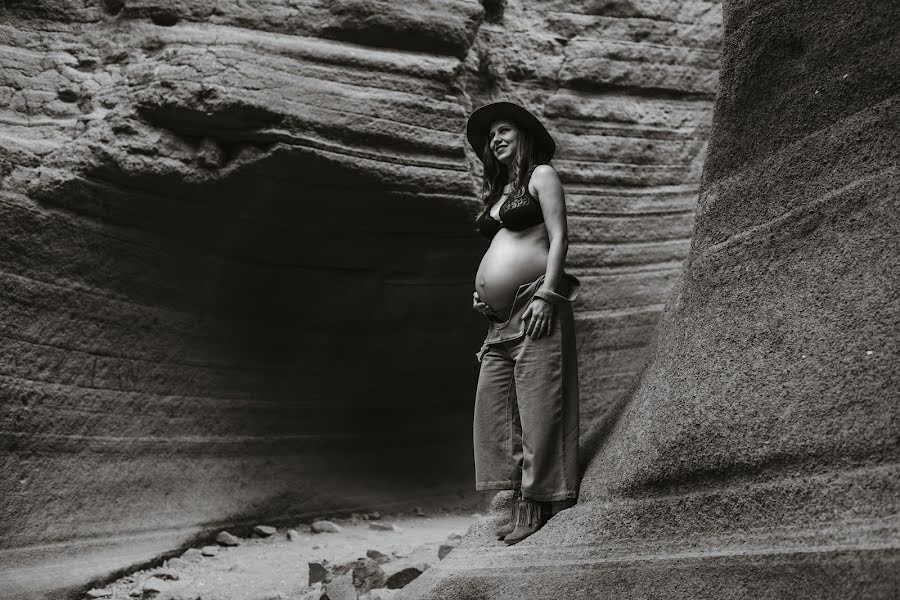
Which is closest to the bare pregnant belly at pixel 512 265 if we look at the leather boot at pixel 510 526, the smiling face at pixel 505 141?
the smiling face at pixel 505 141

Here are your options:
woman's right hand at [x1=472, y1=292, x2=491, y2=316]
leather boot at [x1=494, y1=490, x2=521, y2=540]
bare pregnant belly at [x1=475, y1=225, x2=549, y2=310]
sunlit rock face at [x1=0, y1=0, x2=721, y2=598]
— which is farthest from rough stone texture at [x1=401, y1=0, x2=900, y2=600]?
sunlit rock face at [x1=0, y1=0, x2=721, y2=598]

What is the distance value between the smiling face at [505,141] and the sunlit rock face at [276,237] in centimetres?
126

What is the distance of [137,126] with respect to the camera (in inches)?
170

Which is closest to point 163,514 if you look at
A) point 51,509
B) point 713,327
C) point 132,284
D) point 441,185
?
point 51,509

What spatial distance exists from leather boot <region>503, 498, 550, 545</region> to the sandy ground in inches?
29.9

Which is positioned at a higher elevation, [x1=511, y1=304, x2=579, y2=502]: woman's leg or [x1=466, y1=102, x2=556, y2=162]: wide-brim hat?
[x1=466, y1=102, x2=556, y2=162]: wide-brim hat

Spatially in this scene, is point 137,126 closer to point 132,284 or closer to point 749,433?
point 132,284

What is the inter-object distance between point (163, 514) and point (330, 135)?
2.23m

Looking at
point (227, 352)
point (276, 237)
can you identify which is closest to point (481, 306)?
point (276, 237)

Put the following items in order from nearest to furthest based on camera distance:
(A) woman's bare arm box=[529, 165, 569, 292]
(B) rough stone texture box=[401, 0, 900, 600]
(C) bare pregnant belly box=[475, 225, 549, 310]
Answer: (B) rough stone texture box=[401, 0, 900, 600] → (A) woman's bare arm box=[529, 165, 569, 292] → (C) bare pregnant belly box=[475, 225, 549, 310]

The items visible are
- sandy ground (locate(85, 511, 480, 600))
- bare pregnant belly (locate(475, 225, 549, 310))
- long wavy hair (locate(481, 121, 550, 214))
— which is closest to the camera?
bare pregnant belly (locate(475, 225, 549, 310))

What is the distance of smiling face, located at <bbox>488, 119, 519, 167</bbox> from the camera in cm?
342

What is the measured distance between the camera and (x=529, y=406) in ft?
10.0

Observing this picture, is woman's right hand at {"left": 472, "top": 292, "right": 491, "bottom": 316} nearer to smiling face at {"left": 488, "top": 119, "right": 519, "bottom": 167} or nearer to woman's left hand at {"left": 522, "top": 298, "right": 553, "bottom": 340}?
woman's left hand at {"left": 522, "top": 298, "right": 553, "bottom": 340}
